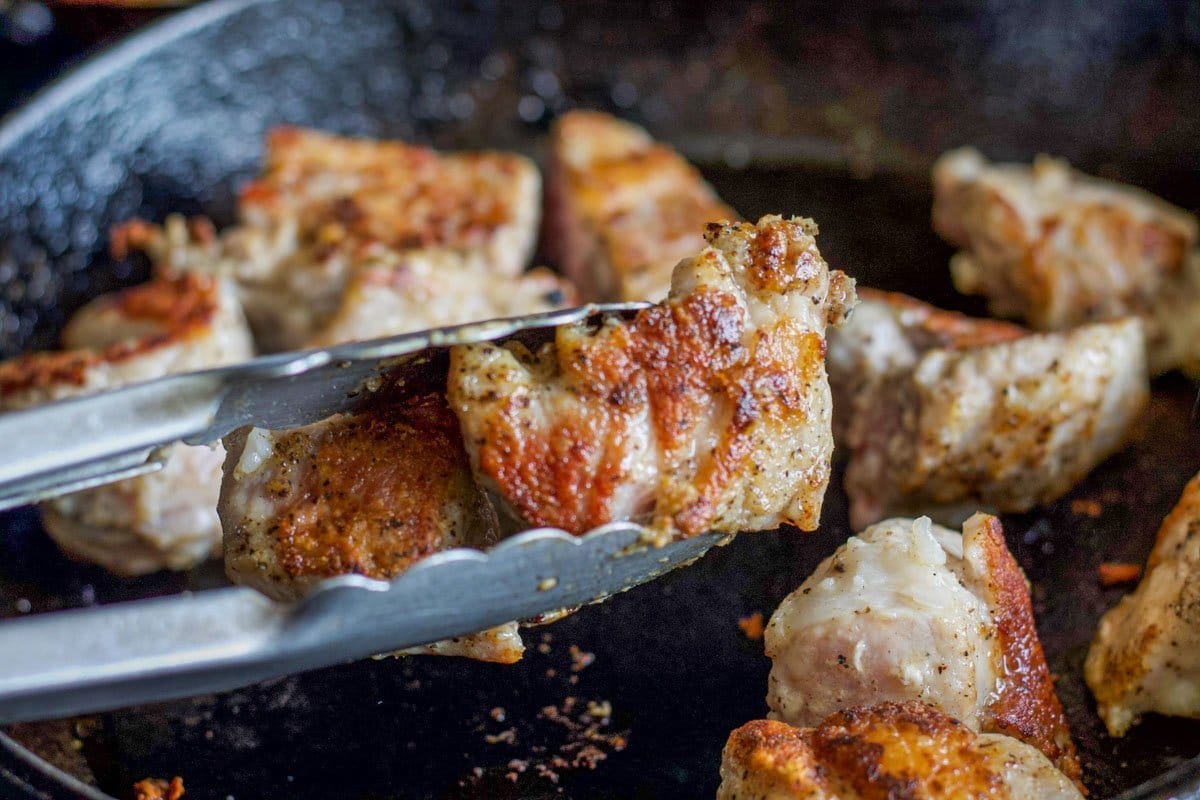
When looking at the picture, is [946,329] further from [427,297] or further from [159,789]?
[159,789]

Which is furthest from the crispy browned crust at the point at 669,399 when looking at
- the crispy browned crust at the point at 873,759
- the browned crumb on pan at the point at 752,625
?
the browned crumb on pan at the point at 752,625

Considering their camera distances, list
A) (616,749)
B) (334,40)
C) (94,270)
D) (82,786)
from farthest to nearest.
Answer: (334,40), (94,270), (616,749), (82,786)

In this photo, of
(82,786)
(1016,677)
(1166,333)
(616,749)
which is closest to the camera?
(82,786)

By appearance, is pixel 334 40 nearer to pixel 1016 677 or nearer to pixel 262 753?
pixel 262 753

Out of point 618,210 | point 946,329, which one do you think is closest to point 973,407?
point 946,329

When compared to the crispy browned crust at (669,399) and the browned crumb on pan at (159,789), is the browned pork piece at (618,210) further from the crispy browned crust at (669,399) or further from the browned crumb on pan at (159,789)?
the browned crumb on pan at (159,789)

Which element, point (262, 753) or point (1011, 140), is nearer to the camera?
point (262, 753)

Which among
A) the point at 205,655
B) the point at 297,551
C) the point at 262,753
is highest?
the point at 205,655

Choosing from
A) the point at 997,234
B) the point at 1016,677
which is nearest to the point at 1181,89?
the point at 997,234
